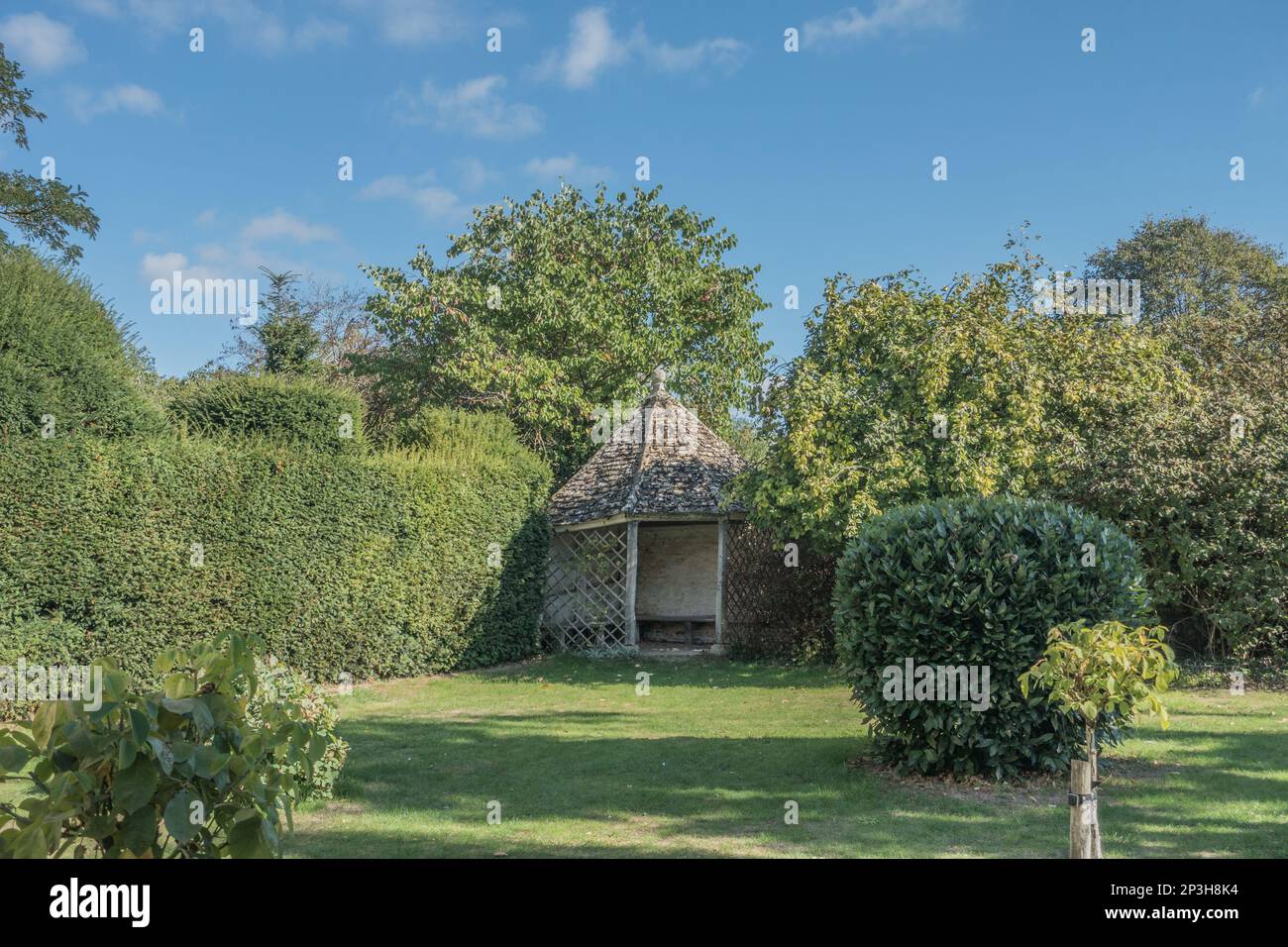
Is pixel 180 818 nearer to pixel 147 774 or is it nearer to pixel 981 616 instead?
pixel 147 774

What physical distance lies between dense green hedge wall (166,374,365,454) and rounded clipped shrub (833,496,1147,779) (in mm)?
10759

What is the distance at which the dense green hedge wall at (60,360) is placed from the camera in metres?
12.2

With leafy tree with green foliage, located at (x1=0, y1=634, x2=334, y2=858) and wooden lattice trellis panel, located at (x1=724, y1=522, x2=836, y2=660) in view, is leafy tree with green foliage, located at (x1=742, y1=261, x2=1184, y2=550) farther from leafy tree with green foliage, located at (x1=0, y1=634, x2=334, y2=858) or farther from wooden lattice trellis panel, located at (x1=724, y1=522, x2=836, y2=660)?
leafy tree with green foliage, located at (x1=0, y1=634, x2=334, y2=858)

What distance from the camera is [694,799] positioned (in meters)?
7.84

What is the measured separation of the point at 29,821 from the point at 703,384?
1037 inches

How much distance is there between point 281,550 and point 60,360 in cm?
403

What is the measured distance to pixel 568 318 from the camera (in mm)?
25625

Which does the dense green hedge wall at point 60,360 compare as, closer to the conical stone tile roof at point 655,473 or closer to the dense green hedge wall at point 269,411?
the dense green hedge wall at point 269,411

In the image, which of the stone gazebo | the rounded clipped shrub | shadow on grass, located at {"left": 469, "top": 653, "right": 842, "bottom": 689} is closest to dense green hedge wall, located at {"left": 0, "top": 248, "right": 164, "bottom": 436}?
shadow on grass, located at {"left": 469, "top": 653, "right": 842, "bottom": 689}

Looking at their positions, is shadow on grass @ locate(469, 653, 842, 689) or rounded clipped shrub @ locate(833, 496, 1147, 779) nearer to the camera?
rounded clipped shrub @ locate(833, 496, 1147, 779)

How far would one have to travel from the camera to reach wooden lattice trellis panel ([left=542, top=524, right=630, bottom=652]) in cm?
2033
